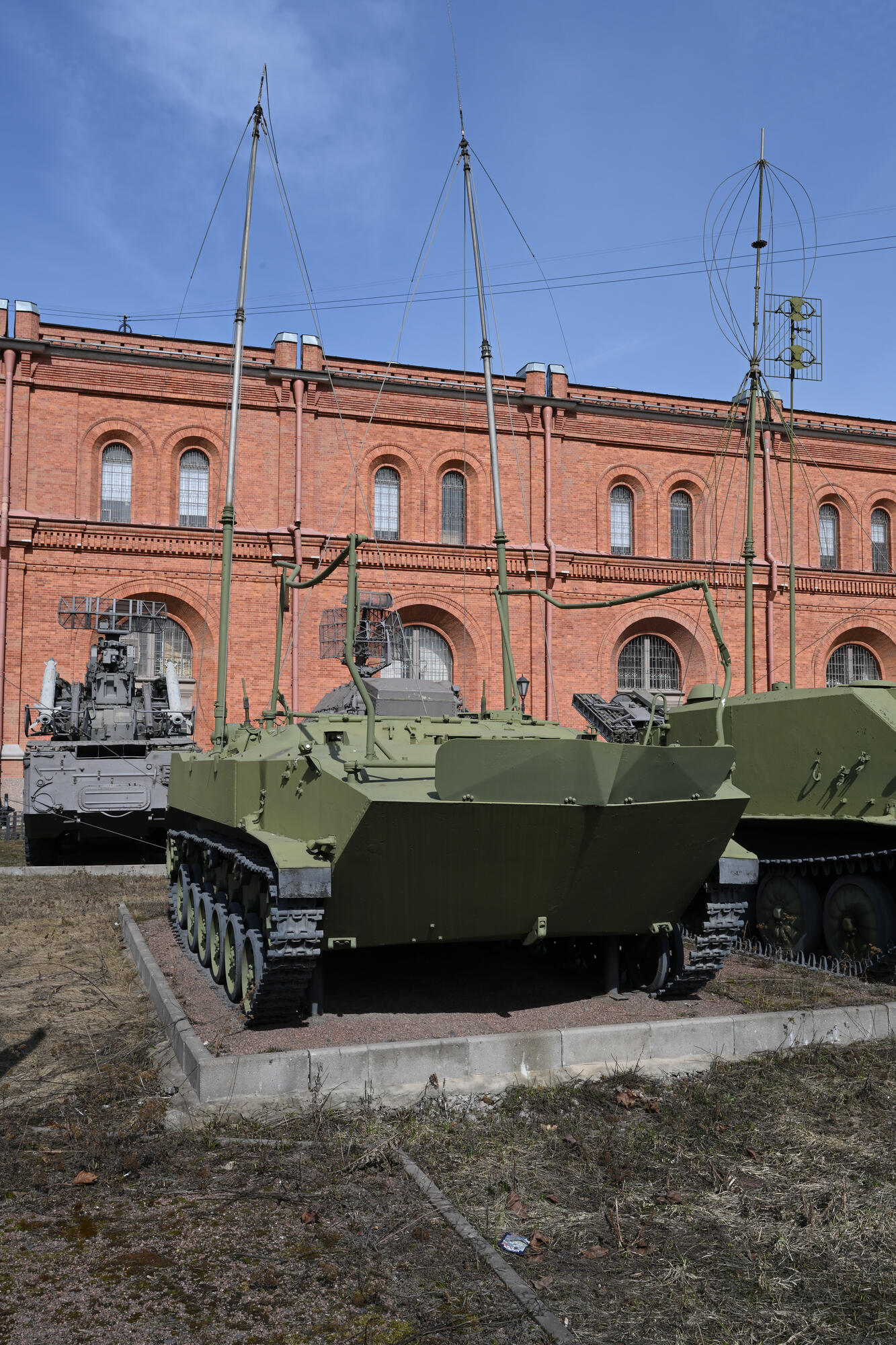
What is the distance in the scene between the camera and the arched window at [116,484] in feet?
77.0

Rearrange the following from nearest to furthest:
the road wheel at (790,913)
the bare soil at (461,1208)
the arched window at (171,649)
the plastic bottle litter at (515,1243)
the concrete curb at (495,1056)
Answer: the bare soil at (461,1208) < the plastic bottle litter at (515,1243) < the concrete curb at (495,1056) < the road wheel at (790,913) < the arched window at (171,649)

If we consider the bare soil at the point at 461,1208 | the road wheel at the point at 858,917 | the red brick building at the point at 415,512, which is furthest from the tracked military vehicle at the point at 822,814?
the red brick building at the point at 415,512

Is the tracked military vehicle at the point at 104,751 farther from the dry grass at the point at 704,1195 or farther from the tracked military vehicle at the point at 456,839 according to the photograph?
the dry grass at the point at 704,1195

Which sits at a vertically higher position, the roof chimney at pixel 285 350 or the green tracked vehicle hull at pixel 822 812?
the roof chimney at pixel 285 350

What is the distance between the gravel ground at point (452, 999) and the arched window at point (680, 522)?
19271 mm

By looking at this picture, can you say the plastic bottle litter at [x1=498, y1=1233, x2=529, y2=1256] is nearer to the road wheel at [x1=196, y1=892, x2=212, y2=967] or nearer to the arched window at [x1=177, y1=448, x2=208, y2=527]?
the road wheel at [x1=196, y1=892, x2=212, y2=967]

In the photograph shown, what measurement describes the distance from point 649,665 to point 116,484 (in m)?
12.9

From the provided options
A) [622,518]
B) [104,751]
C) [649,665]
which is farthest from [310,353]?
[104,751]

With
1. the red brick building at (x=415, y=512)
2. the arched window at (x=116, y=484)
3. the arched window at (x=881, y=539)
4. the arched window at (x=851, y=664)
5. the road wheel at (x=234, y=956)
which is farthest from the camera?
the arched window at (x=881, y=539)

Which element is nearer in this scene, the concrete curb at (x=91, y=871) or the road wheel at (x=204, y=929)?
the road wheel at (x=204, y=929)

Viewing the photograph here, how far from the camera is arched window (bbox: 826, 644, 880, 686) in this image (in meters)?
28.4

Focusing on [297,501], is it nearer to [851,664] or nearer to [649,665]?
[649,665]

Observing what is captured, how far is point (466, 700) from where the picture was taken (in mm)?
24312

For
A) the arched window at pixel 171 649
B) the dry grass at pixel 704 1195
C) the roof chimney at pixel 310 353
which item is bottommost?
the dry grass at pixel 704 1195
